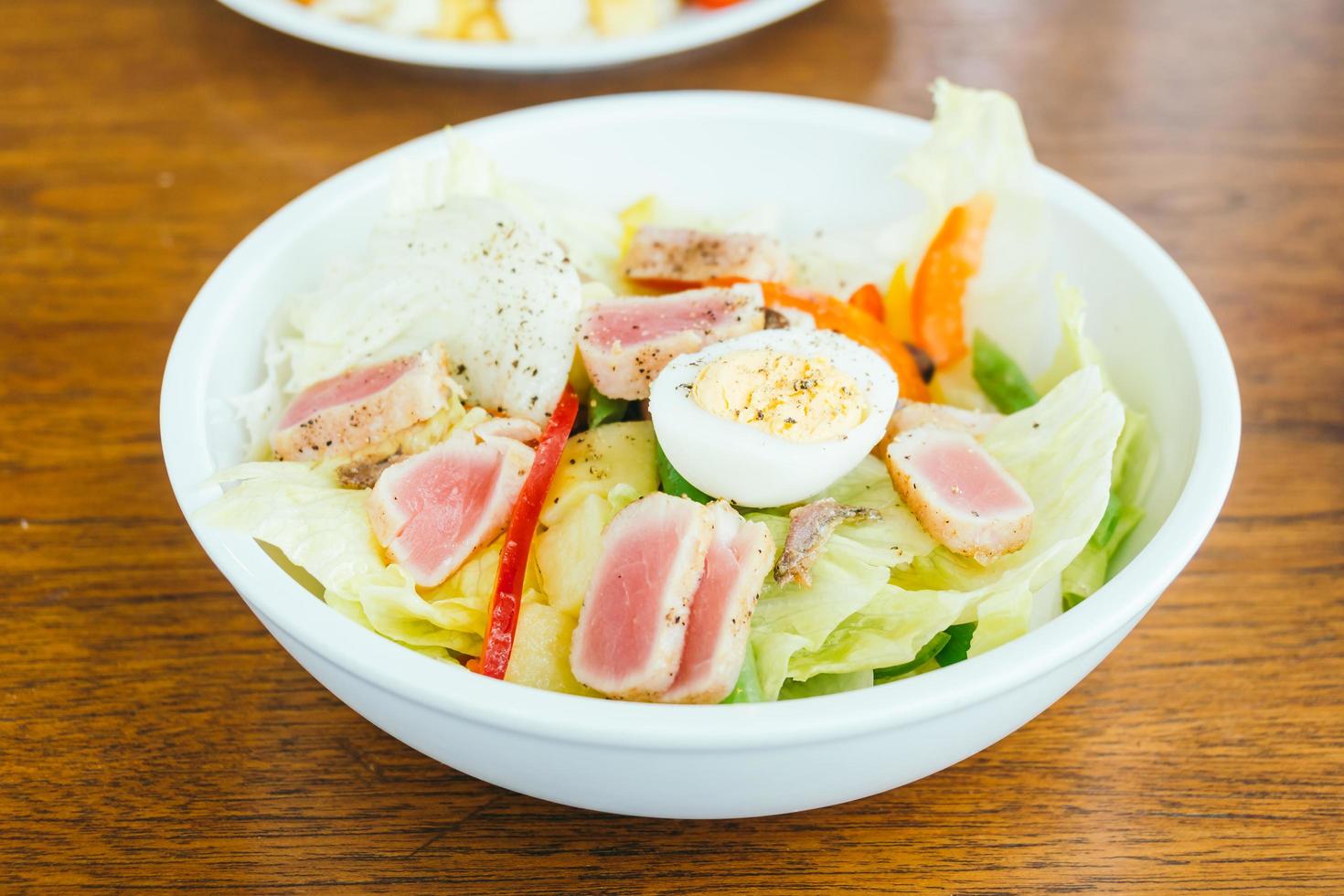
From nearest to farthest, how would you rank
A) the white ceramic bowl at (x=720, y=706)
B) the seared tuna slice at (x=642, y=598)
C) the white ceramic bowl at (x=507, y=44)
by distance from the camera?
the white ceramic bowl at (x=720, y=706)
the seared tuna slice at (x=642, y=598)
the white ceramic bowl at (x=507, y=44)

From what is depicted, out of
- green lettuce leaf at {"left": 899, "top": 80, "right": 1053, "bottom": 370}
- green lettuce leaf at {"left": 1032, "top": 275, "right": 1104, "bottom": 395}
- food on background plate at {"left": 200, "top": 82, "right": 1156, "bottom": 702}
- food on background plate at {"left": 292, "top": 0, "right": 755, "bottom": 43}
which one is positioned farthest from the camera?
food on background plate at {"left": 292, "top": 0, "right": 755, "bottom": 43}

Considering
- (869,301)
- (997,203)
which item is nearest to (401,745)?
(869,301)

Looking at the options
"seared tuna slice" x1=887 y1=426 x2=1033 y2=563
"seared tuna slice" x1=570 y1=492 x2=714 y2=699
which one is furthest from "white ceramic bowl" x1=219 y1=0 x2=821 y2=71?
"seared tuna slice" x1=570 y1=492 x2=714 y2=699

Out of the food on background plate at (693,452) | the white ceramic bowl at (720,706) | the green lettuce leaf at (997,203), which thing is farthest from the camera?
the green lettuce leaf at (997,203)

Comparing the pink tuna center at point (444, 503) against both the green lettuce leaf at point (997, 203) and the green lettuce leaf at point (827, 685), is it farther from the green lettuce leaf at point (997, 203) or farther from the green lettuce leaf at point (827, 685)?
the green lettuce leaf at point (997, 203)

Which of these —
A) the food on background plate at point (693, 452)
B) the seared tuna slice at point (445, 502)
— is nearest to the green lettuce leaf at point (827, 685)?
the food on background plate at point (693, 452)

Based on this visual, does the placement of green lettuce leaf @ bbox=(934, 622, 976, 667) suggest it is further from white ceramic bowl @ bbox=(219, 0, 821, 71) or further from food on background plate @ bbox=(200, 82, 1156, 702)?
white ceramic bowl @ bbox=(219, 0, 821, 71)

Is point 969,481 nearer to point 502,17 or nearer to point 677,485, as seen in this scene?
point 677,485
